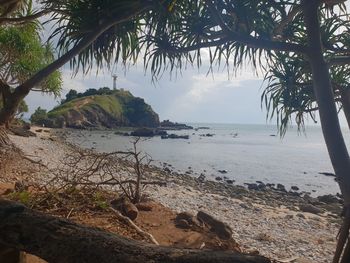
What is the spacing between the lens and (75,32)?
3189 mm

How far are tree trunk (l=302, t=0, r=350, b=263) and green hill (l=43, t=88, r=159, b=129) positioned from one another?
176ft

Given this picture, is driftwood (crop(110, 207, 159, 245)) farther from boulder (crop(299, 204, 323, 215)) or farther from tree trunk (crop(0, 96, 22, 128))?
boulder (crop(299, 204, 323, 215))

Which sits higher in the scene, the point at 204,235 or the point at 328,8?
the point at 328,8

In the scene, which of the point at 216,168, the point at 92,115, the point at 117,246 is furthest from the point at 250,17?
the point at 92,115

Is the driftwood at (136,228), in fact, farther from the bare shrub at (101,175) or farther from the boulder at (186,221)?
the boulder at (186,221)

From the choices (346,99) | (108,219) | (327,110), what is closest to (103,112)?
(108,219)

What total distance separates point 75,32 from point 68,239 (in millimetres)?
2095

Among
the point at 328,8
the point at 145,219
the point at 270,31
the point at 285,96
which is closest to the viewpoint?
the point at 270,31

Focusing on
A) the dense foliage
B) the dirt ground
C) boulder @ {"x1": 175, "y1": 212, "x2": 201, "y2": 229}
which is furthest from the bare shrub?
the dense foliage

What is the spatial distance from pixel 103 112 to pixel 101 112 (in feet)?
2.23

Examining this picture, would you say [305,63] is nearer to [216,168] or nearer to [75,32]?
[75,32]

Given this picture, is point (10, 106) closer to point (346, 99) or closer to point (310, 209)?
point (346, 99)

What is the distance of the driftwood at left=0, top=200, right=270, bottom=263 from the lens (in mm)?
1519

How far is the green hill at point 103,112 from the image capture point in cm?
5962
